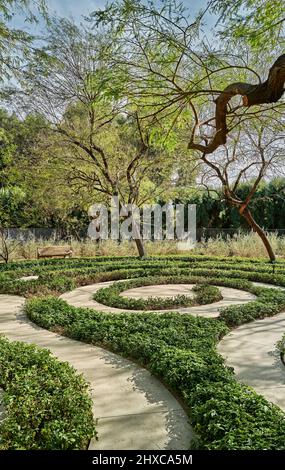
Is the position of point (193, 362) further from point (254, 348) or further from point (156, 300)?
point (156, 300)

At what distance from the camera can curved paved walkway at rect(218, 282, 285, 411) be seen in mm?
2732

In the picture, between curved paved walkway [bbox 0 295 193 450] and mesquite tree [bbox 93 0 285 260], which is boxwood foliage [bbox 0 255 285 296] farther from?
mesquite tree [bbox 93 0 285 260]

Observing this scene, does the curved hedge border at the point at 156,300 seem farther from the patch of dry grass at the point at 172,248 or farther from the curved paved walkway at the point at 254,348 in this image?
the patch of dry grass at the point at 172,248

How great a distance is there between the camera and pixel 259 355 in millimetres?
3406

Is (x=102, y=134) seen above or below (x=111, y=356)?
above

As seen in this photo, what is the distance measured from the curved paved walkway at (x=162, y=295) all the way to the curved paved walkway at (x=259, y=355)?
2.27 ft

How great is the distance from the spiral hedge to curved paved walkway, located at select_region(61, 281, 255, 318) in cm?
24

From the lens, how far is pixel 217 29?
3664 millimetres

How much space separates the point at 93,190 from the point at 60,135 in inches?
84.9
